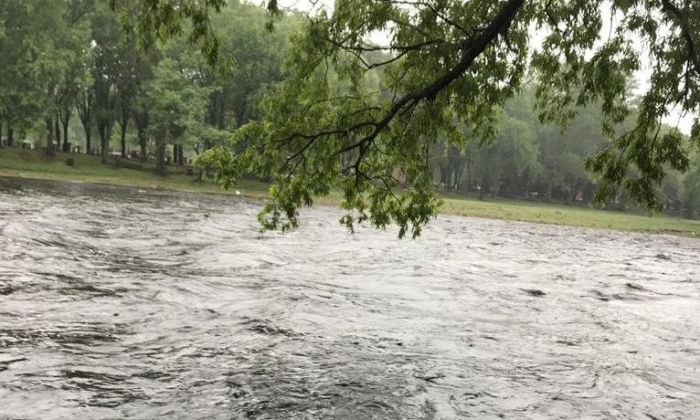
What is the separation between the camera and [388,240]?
81.7 ft

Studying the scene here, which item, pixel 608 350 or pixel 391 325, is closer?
pixel 608 350

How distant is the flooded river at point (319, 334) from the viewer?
6969 mm

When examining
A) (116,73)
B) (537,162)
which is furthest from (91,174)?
(537,162)

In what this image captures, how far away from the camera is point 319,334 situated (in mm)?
9773

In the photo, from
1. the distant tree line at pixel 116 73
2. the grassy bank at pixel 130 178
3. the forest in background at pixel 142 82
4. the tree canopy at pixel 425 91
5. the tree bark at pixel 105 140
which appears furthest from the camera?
the tree bark at pixel 105 140

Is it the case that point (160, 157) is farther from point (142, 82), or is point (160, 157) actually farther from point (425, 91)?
point (425, 91)

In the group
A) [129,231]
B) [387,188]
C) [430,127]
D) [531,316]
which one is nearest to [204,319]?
[387,188]

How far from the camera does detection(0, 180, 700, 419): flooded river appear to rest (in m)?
6.97

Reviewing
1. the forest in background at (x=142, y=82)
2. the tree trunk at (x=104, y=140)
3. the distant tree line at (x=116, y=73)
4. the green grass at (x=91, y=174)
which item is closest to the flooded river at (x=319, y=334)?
the forest in background at (x=142, y=82)

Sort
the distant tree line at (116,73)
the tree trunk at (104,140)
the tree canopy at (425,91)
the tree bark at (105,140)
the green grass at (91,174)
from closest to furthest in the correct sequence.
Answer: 1. the tree canopy at (425,91)
2. the green grass at (91,174)
3. the distant tree line at (116,73)
4. the tree trunk at (104,140)
5. the tree bark at (105,140)

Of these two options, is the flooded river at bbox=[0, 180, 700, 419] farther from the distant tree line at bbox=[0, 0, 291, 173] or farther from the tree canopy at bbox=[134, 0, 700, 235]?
the distant tree line at bbox=[0, 0, 291, 173]

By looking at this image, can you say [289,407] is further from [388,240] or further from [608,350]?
[388,240]

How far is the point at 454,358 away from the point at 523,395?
1532 mm

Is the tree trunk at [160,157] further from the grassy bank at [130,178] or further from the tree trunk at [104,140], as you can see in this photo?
the tree trunk at [104,140]
